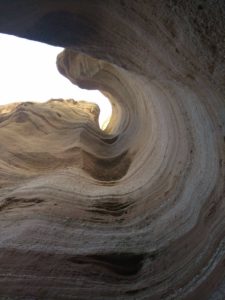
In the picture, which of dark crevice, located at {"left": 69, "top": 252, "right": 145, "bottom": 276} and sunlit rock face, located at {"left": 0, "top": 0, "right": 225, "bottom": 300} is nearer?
sunlit rock face, located at {"left": 0, "top": 0, "right": 225, "bottom": 300}

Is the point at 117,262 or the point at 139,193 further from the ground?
the point at 139,193

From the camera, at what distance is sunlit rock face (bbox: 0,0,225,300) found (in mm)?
1820

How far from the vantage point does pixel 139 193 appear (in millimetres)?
2887

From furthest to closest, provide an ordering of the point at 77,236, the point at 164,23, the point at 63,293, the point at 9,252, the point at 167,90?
1. the point at 167,90
2. the point at 77,236
3. the point at 9,252
4. the point at 63,293
5. the point at 164,23

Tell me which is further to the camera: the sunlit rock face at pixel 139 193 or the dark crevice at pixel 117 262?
the dark crevice at pixel 117 262

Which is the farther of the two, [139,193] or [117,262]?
[139,193]

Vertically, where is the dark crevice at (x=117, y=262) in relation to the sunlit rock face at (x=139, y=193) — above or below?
below

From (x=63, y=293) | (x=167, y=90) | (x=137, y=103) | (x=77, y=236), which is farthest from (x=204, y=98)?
(x=137, y=103)

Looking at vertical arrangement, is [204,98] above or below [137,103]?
below

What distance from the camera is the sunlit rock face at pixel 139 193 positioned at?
182cm

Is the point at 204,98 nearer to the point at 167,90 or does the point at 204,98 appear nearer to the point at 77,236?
the point at 167,90

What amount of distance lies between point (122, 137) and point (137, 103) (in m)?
0.54

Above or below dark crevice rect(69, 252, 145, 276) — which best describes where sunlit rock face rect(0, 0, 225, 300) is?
above

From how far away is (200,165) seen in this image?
8.29 ft
